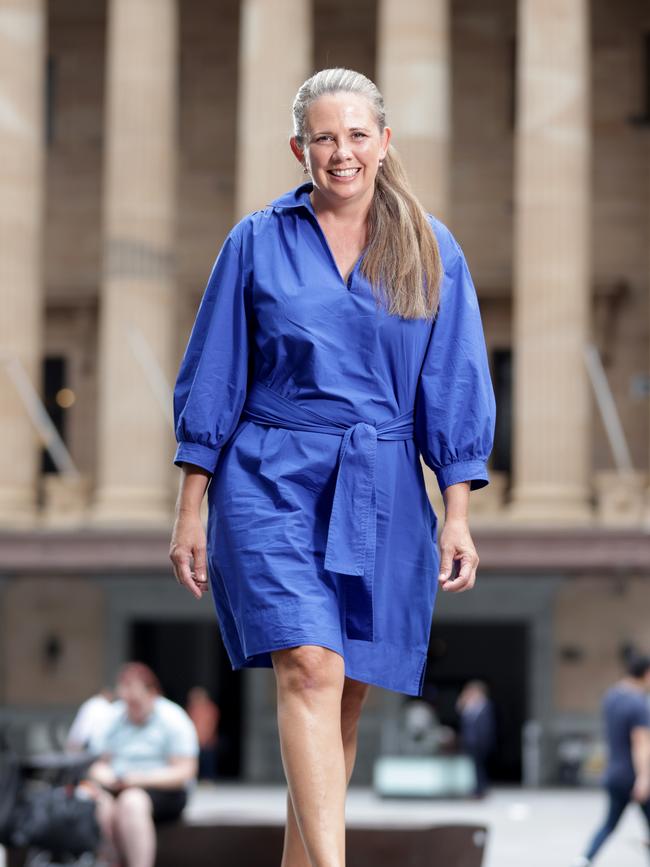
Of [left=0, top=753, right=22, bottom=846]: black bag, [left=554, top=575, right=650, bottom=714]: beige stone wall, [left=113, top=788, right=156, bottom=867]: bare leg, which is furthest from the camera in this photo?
[left=554, top=575, right=650, bottom=714]: beige stone wall

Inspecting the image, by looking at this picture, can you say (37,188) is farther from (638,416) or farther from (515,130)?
(638,416)

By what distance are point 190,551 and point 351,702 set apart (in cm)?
57

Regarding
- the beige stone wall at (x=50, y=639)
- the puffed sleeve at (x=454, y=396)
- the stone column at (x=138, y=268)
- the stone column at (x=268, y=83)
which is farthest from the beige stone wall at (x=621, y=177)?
the puffed sleeve at (x=454, y=396)

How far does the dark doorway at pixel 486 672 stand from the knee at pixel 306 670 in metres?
41.2

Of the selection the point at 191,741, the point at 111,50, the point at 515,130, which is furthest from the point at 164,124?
the point at 191,741

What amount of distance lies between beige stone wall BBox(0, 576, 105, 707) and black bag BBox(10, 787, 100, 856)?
28276mm

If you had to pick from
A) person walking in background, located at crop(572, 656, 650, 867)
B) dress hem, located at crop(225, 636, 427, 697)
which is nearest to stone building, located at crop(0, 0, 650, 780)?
person walking in background, located at crop(572, 656, 650, 867)

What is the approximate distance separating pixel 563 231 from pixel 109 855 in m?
27.5

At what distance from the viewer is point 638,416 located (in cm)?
4178

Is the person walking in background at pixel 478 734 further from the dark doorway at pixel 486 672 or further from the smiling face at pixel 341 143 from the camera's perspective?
the smiling face at pixel 341 143

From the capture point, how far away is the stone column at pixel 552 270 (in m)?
37.6

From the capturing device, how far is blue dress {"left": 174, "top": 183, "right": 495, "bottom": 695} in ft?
15.3

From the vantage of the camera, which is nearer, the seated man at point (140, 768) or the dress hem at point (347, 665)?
the dress hem at point (347, 665)

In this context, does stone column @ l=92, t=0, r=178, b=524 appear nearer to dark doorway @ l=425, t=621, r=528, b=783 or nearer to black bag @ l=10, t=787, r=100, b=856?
dark doorway @ l=425, t=621, r=528, b=783
